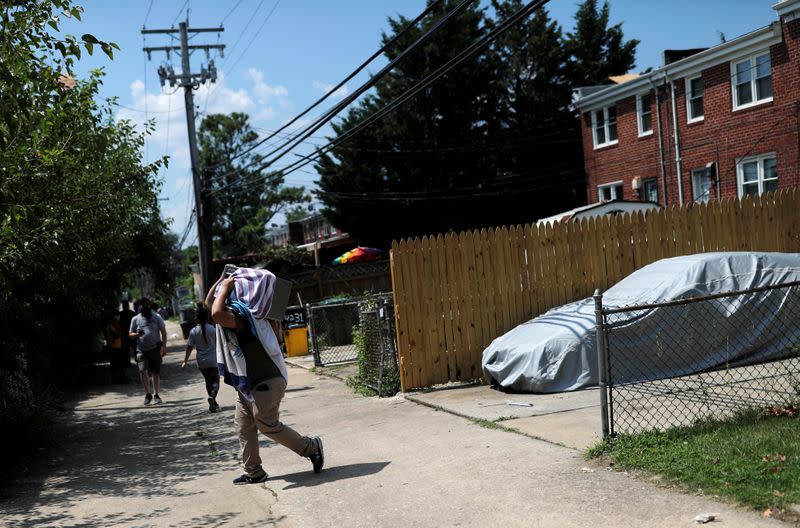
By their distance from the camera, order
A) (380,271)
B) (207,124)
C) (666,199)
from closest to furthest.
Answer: (666,199)
(380,271)
(207,124)

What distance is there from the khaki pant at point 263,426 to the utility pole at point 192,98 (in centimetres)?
2063

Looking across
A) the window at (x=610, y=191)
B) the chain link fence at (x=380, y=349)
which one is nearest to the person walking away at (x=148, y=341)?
the chain link fence at (x=380, y=349)

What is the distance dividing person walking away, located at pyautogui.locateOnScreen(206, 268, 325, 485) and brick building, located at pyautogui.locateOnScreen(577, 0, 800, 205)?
60.0 ft

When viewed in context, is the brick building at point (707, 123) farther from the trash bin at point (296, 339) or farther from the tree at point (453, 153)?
the trash bin at point (296, 339)

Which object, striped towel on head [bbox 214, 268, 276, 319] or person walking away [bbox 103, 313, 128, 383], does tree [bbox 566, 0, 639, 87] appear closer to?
person walking away [bbox 103, 313, 128, 383]

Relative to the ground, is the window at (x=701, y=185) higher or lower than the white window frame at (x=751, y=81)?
lower

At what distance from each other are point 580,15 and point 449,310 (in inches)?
1561

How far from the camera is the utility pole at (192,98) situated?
27.5 meters

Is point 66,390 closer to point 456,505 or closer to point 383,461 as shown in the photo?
point 383,461

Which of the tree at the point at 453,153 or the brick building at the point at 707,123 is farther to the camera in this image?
the tree at the point at 453,153

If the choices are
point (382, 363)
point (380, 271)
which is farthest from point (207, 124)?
point (382, 363)

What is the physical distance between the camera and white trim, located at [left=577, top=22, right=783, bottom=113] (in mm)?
21016

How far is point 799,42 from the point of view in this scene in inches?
799

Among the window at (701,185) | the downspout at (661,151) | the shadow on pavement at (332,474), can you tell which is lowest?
the shadow on pavement at (332,474)
